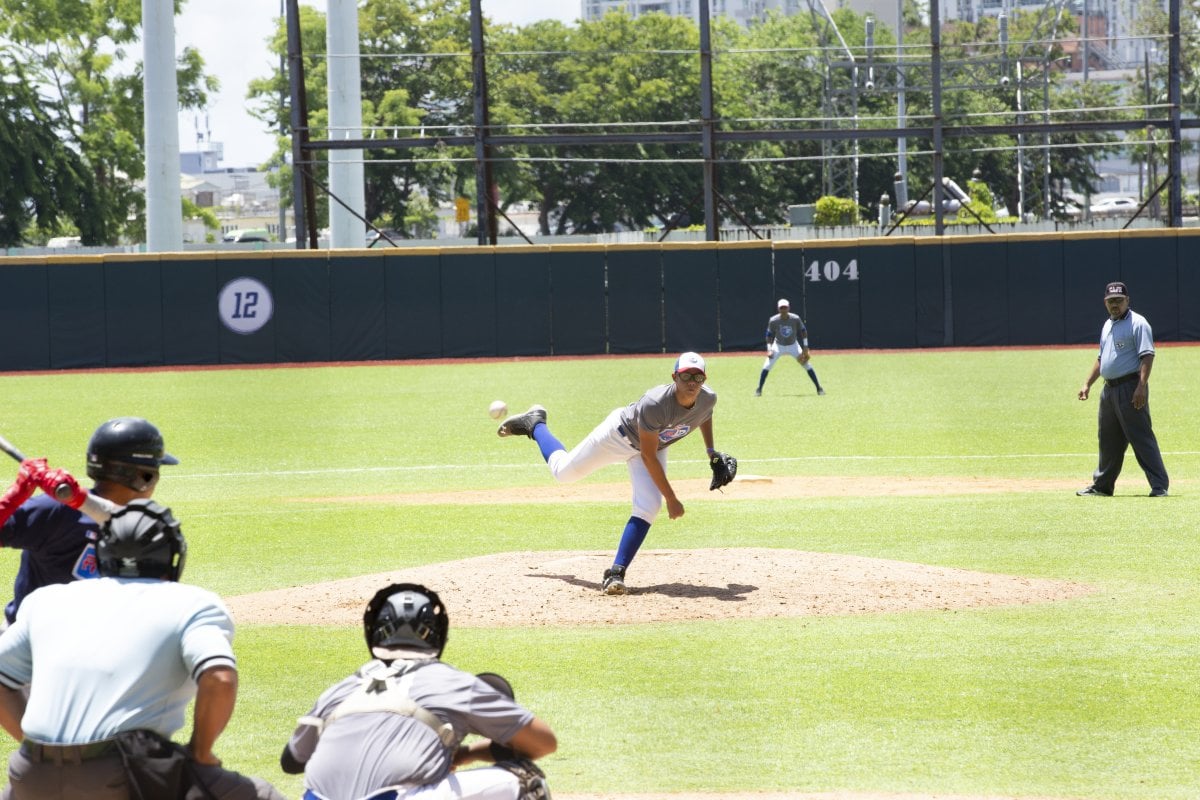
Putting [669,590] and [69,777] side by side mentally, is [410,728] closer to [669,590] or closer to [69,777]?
→ [69,777]

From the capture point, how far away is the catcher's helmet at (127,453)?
5156mm

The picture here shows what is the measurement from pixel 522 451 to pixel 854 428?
5053mm

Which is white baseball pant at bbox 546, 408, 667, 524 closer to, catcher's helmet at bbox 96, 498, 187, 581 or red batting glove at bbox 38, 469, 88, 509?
red batting glove at bbox 38, 469, 88, 509

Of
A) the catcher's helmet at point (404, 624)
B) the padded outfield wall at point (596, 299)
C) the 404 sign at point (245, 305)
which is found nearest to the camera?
the catcher's helmet at point (404, 624)

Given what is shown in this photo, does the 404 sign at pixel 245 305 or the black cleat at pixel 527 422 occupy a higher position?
the 404 sign at pixel 245 305

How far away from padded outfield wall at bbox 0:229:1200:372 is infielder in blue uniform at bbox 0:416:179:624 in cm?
3202

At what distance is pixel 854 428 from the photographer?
923 inches

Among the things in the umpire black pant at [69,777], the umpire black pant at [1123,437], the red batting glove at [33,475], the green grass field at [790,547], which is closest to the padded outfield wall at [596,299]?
the green grass field at [790,547]

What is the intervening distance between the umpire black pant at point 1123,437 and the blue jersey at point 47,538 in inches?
460

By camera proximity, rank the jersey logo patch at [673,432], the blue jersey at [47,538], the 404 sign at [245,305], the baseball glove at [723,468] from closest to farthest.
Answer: the blue jersey at [47,538] < the jersey logo patch at [673,432] < the baseball glove at [723,468] < the 404 sign at [245,305]

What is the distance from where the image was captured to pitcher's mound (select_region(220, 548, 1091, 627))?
10.2m

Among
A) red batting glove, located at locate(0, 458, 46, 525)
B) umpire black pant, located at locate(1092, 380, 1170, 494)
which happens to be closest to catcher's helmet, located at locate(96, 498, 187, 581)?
red batting glove, located at locate(0, 458, 46, 525)

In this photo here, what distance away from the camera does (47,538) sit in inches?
222

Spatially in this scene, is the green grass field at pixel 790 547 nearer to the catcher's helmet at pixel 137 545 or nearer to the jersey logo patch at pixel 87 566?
the jersey logo patch at pixel 87 566
